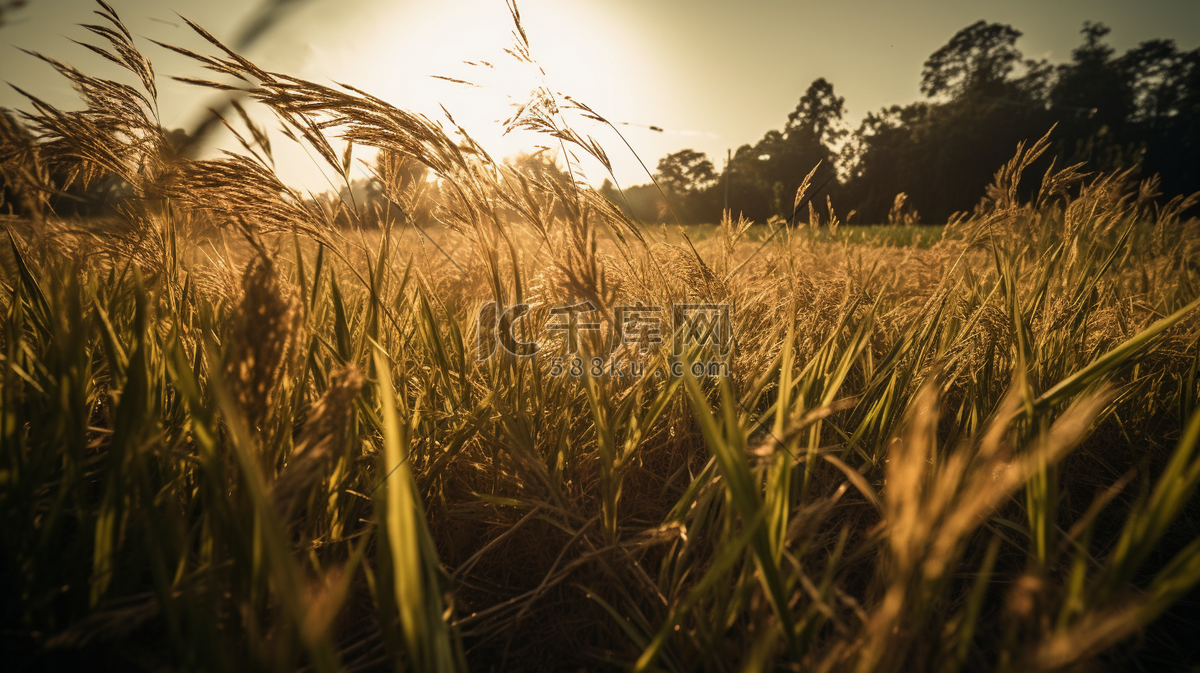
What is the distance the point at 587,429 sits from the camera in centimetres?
124

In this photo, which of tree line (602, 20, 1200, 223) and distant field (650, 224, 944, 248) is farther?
tree line (602, 20, 1200, 223)

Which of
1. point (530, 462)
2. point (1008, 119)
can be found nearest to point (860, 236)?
point (530, 462)

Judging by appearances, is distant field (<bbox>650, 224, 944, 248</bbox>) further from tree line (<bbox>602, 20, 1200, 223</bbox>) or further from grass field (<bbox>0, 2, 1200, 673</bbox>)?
tree line (<bbox>602, 20, 1200, 223</bbox>)

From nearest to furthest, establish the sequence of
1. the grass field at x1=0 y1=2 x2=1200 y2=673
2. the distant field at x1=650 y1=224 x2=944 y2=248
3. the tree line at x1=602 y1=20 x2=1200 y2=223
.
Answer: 1. the grass field at x1=0 y1=2 x2=1200 y2=673
2. the distant field at x1=650 y1=224 x2=944 y2=248
3. the tree line at x1=602 y1=20 x2=1200 y2=223

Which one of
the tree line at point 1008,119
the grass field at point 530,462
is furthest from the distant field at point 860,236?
the tree line at point 1008,119

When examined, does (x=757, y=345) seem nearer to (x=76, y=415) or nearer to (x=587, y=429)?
(x=587, y=429)

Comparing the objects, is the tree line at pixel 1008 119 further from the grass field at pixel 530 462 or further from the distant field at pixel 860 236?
the grass field at pixel 530 462

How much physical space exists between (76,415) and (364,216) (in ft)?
3.39

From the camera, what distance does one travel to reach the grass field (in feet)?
1.74

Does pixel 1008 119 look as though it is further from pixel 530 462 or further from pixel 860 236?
pixel 530 462

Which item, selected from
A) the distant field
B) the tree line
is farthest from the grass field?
the tree line

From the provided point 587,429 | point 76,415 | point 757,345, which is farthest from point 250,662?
point 757,345

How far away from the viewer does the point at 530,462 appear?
104 centimetres

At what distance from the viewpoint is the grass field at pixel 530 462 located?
532 millimetres
